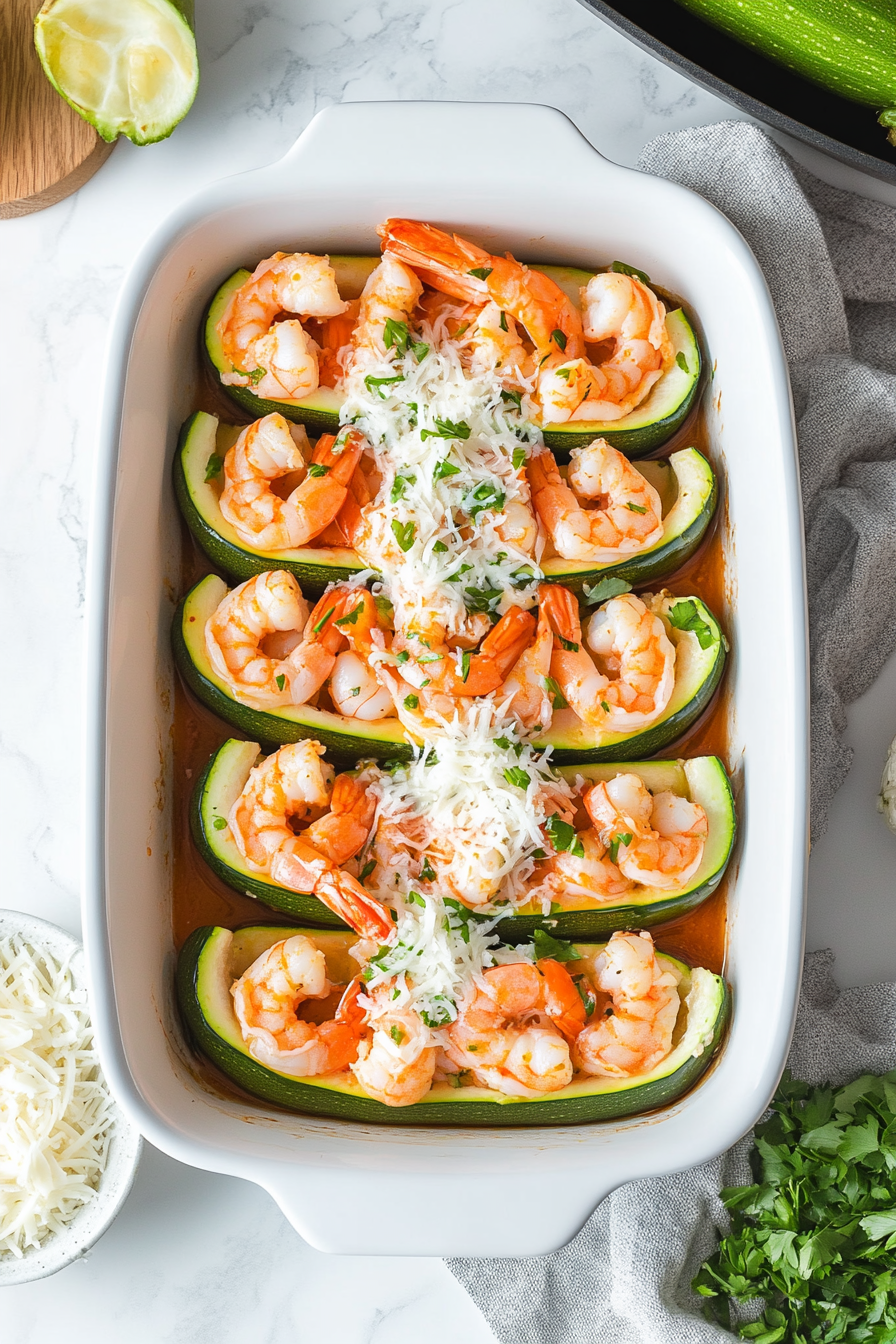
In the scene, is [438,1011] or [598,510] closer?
[438,1011]

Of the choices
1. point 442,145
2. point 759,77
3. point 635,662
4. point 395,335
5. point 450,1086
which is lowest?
point 450,1086

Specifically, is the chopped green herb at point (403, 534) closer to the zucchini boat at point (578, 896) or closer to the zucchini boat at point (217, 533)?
the zucchini boat at point (217, 533)

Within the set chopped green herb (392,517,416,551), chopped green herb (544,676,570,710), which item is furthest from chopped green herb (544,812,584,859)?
chopped green herb (392,517,416,551)

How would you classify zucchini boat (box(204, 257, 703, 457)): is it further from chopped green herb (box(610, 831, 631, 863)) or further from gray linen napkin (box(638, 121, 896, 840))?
chopped green herb (box(610, 831, 631, 863))

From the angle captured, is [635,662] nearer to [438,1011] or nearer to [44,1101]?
[438,1011]

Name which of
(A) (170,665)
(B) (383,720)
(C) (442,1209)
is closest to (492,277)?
(B) (383,720)

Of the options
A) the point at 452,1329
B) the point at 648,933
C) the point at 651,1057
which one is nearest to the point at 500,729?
the point at 648,933

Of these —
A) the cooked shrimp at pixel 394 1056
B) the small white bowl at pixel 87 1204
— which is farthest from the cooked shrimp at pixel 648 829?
the small white bowl at pixel 87 1204
